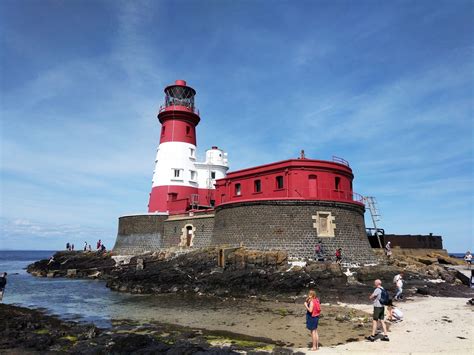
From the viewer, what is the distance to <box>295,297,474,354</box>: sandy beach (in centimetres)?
805

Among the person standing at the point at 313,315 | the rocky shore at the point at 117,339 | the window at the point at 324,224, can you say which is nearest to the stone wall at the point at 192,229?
the window at the point at 324,224

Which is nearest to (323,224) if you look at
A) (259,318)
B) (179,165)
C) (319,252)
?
(319,252)

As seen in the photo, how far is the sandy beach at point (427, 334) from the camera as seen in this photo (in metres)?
8.05

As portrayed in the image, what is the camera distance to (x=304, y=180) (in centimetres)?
2162

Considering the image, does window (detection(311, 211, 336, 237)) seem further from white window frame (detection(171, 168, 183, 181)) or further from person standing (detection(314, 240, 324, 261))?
white window frame (detection(171, 168, 183, 181))

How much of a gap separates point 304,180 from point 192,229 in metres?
9.73

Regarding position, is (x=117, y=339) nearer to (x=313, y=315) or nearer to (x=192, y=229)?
(x=313, y=315)

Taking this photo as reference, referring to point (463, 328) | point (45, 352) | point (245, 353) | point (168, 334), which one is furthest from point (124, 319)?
point (463, 328)

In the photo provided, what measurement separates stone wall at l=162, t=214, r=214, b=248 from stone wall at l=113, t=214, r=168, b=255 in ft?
2.82

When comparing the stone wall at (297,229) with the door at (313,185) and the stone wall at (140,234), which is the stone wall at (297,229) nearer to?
the door at (313,185)

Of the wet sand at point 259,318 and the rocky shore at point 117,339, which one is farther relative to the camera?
the wet sand at point 259,318

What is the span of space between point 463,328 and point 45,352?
11390 mm

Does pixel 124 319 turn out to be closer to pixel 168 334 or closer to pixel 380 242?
pixel 168 334

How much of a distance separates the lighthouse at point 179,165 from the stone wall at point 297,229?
9.02m
